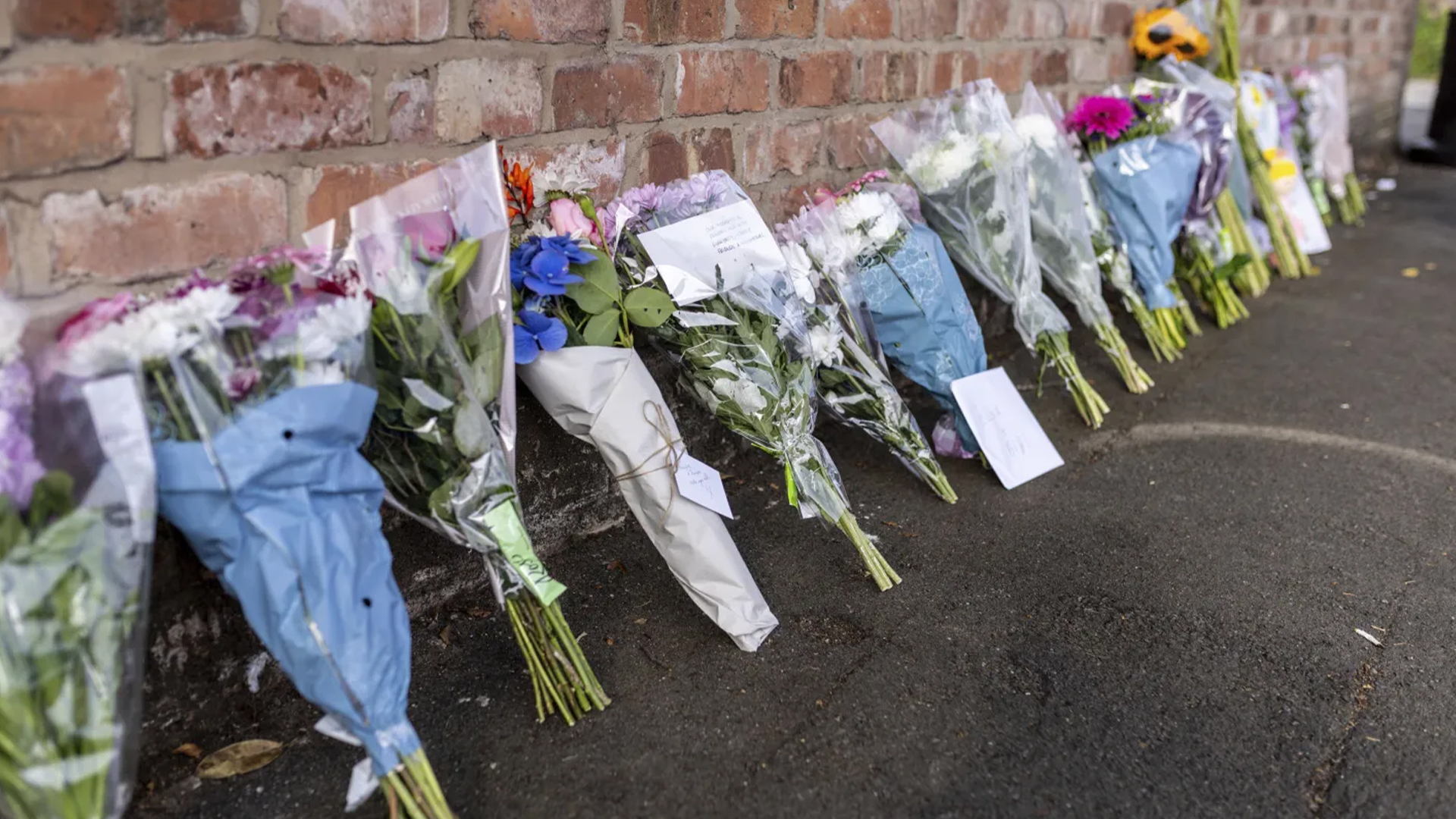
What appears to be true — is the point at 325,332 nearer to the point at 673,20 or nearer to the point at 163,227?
the point at 163,227

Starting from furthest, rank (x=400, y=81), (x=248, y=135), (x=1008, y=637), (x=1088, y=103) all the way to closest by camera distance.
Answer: (x=1088, y=103) → (x=1008, y=637) → (x=400, y=81) → (x=248, y=135)

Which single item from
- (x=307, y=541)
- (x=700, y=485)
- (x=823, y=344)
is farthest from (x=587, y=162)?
(x=307, y=541)

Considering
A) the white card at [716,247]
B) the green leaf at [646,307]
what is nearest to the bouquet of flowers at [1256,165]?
the white card at [716,247]

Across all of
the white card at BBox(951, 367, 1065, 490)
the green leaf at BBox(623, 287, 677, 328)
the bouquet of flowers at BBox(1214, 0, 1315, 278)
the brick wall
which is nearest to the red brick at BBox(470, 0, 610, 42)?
the brick wall

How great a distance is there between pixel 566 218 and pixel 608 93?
14.2 inches

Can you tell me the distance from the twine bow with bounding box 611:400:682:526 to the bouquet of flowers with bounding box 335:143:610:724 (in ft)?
0.73

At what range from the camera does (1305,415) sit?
2.86 metres

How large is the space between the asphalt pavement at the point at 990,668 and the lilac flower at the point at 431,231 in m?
0.53

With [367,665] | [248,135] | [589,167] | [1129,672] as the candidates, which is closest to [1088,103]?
[589,167]

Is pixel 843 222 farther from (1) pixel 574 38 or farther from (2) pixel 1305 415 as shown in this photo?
(2) pixel 1305 415

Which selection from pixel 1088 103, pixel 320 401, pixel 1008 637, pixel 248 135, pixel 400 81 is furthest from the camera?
pixel 1088 103

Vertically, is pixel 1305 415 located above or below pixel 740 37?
below

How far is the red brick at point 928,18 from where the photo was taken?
277cm

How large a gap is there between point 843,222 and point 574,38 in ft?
2.21
